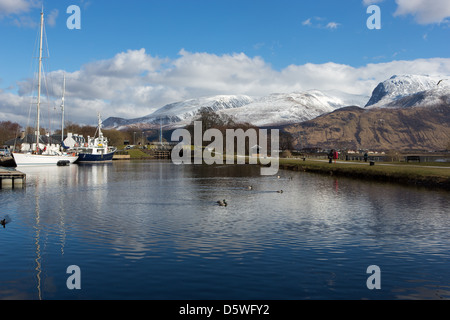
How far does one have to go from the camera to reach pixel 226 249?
2073 centimetres

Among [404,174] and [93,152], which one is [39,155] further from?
[404,174]

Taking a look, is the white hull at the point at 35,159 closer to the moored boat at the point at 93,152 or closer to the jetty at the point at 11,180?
the moored boat at the point at 93,152

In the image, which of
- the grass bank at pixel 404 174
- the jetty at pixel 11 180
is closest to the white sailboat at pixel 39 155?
the jetty at pixel 11 180

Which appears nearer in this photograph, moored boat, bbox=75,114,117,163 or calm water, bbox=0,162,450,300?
calm water, bbox=0,162,450,300

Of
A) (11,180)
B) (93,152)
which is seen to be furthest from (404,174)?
(93,152)

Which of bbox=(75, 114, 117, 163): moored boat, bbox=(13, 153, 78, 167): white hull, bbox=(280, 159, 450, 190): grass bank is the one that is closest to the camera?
bbox=(280, 159, 450, 190): grass bank

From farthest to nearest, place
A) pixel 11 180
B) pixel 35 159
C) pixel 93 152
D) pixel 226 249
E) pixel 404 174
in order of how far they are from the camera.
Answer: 1. pixel 93 152
2. pixel 35 159
3. pixel 404 174
4. pixel 11 180
5. pixel 226 249

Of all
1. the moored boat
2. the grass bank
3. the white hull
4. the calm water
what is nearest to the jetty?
the calm water

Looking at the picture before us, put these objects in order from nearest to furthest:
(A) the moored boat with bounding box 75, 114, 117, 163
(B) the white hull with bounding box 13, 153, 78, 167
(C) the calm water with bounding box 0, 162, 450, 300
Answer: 1. (C) the calm water with bounding box 0, 162, 450, 300
2. (B) the white hull with bounding box 13, 153, 78, 167
3. (A) the moored boat with bounding box 75, 114, 117, 163

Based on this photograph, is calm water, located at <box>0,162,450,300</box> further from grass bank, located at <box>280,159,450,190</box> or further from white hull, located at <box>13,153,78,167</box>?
white hull, located at <box>13,153,78,167</box>

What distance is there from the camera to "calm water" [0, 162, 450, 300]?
15125 mm

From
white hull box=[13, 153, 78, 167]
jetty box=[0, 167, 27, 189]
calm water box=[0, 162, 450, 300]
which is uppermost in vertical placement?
white hull box=[13, 153, 78, 167]
